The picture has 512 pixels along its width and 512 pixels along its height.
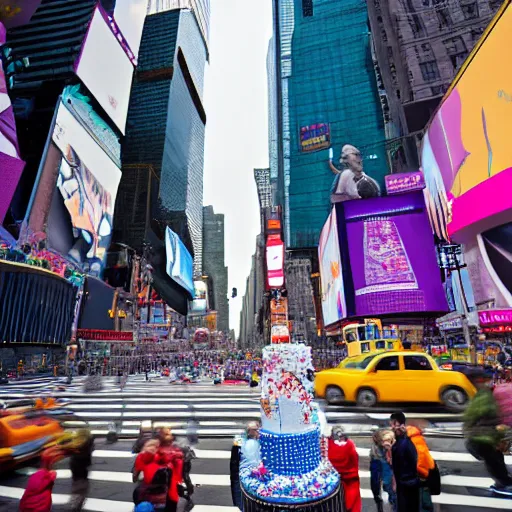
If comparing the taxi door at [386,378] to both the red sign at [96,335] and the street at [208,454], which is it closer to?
the street at [208,454]

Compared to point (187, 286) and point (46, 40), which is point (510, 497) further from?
point (187, 286)

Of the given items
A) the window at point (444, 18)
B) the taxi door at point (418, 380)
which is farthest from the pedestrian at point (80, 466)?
the window at point (444, 18)

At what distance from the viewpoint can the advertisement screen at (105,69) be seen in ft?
175

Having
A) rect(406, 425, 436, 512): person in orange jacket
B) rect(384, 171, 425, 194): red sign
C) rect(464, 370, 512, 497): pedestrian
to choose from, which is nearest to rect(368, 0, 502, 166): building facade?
rect(384, 171, 425, 194): red sign

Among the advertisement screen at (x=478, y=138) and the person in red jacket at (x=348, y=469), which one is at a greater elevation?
the advertisement screen at (x=478, y=138)

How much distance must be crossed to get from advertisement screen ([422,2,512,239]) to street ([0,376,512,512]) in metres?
18.6

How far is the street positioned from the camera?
5.43 m

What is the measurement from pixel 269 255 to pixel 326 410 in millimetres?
33384

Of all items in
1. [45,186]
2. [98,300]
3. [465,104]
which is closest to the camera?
[465,104]

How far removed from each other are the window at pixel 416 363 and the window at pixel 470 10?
4632 centimetres

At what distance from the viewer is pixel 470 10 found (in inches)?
1614

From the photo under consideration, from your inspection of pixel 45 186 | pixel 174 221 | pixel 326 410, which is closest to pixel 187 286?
pixel 174 221

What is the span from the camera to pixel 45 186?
42125 mm

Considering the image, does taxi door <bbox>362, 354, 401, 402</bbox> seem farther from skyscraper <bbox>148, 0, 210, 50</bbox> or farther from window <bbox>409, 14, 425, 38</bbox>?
skyscraper <bbox>148, 0, 210, 50</bbox>
